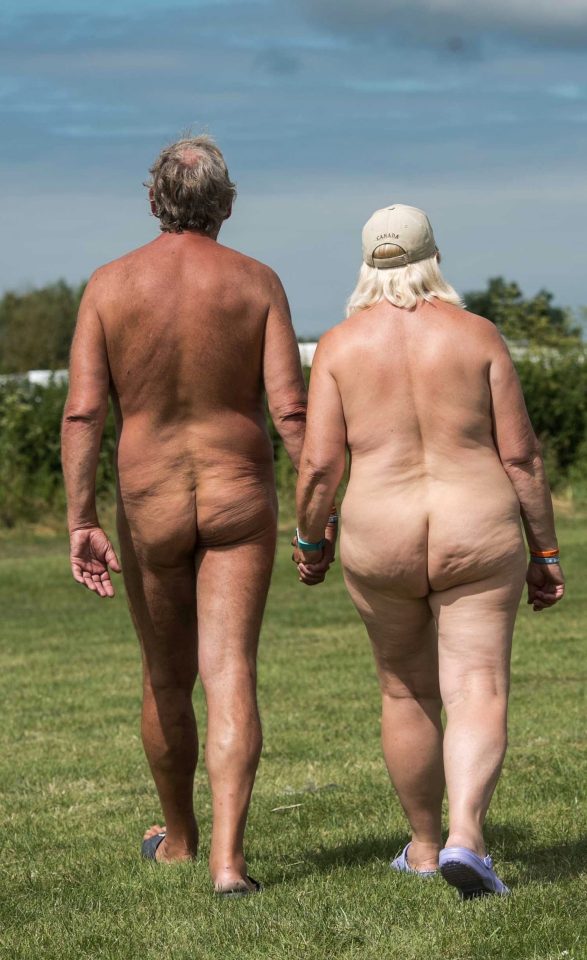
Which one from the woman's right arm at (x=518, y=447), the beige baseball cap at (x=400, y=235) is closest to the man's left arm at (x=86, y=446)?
the beige baseball cap at (x=400, y=235)

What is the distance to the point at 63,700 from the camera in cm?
947

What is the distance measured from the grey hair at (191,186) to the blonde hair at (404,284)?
23.3 inches

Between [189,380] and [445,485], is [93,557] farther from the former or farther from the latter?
Result: [445,485]

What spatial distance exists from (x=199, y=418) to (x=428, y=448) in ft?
2.63

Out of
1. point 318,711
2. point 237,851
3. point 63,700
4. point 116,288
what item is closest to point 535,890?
point 237,851

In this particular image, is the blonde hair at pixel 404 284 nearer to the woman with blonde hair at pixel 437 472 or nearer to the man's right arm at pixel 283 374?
the woman with blonde hair at pixel 437 472

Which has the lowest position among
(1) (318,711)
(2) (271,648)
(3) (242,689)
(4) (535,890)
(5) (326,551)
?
(2) (271,648)

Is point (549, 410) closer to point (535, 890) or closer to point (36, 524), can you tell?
point (36, 524)

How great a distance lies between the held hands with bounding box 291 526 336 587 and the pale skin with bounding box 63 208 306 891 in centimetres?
13

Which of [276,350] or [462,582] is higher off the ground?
[276,350]

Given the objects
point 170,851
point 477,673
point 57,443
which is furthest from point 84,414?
point 57,443

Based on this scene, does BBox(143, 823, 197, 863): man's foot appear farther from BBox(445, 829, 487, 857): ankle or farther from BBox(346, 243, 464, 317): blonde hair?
BBox(346, 243, 464, 317): blonde hair

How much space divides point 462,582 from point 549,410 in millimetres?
20558

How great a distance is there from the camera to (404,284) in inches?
182
